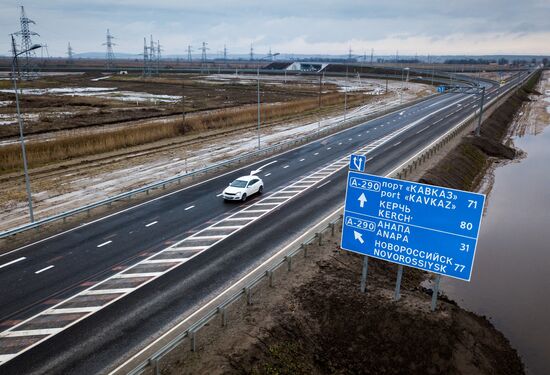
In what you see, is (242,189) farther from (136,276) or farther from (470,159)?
(470,159)

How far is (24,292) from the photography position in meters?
19.4

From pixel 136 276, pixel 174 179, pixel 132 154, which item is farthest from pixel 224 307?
pixel 132 154

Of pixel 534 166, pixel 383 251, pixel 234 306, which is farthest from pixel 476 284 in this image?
pixel 534 166

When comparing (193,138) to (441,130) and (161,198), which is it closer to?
(161,198)

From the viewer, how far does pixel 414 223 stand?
17.4m

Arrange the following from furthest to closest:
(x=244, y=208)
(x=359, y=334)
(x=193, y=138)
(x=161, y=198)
A: (x=193, y=138) → (x=161, y=198) → (x=244, y=208) → (x=359, y=334)

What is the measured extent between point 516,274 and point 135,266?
21.6 m

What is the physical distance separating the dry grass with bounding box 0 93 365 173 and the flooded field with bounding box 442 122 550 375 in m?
41.2

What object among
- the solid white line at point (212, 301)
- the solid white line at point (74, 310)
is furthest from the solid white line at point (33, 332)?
the solid white line at point (212, 301)

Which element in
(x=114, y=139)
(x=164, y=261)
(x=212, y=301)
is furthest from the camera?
(x=114, y=139)

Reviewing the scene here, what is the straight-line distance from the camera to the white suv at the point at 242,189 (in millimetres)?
31672

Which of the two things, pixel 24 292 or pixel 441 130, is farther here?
pixel 441 130

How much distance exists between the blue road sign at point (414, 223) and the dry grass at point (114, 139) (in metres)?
38.2

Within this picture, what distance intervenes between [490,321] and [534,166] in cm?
4018
